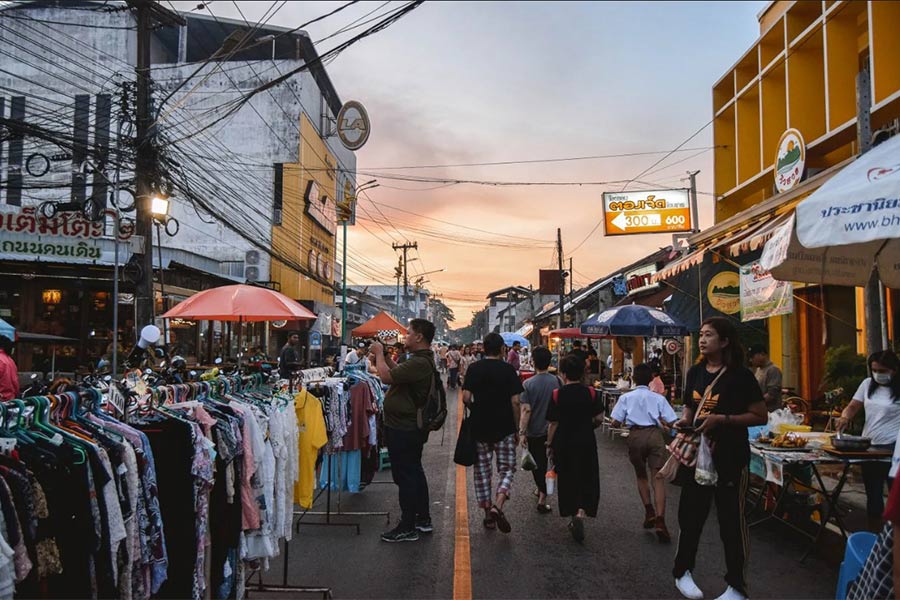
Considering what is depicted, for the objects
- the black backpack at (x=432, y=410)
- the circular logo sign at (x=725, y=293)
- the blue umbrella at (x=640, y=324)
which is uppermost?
the circular logo sign at (x=725, y=293)

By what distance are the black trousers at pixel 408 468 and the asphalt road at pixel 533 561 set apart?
33cm

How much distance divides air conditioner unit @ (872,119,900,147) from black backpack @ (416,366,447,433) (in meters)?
5.73

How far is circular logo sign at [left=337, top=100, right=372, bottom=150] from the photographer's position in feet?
56.4

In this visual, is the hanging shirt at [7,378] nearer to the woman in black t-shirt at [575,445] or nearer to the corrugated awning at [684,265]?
the woman in black t-shirt at [575,445]

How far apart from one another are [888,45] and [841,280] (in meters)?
6.28

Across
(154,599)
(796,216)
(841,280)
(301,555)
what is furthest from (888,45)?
(154,599)

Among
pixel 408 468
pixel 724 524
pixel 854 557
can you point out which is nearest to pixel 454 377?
pixel 408 468

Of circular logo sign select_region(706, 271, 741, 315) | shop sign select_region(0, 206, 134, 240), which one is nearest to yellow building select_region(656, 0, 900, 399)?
circular logo sign select_region(706, 271, 741, 315)

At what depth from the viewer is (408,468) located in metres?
5.88

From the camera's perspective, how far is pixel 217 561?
371 centimetres

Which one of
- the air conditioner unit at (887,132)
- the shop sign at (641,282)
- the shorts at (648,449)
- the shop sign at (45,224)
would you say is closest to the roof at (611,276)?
the shop sign at (641,282)

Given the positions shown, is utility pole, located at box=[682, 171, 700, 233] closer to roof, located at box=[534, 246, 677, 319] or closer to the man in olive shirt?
roof, located at box=[534, 246, 677, 319]

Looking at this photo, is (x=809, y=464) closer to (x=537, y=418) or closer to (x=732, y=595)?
(x=732, y=595)

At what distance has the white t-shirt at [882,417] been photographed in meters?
5.70
